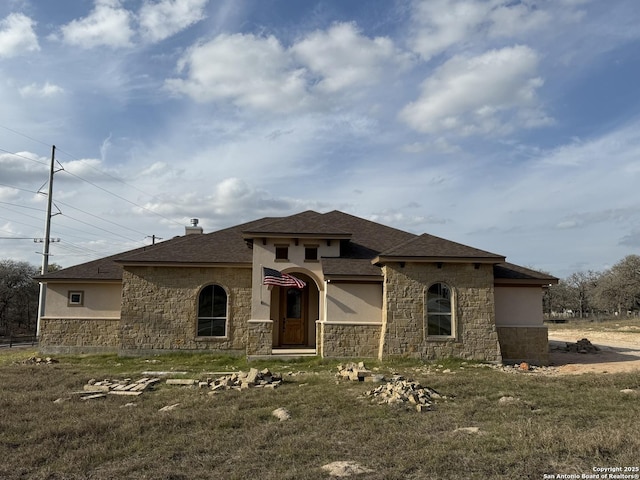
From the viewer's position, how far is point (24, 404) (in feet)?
32.7

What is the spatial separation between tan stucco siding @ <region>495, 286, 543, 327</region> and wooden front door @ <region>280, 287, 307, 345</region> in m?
7.45

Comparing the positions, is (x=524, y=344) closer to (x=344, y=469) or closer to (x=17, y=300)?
(x=344, y=469)

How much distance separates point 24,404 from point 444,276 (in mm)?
12456

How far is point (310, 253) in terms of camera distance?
61.1 ft

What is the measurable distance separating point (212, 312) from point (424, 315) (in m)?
7.95

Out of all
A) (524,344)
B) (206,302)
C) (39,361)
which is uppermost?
(206,302)

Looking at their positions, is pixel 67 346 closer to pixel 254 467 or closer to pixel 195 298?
pixel 195 298

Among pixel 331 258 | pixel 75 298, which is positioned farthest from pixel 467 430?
pixel 75 298

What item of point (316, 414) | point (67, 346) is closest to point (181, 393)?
point (316, 414)

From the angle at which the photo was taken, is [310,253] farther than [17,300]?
No

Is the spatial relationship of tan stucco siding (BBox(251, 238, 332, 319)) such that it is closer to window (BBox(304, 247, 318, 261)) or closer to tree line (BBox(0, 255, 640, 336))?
window (BBox(304, 247, 318, 261))

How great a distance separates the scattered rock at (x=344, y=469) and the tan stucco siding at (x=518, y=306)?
42.5 feet

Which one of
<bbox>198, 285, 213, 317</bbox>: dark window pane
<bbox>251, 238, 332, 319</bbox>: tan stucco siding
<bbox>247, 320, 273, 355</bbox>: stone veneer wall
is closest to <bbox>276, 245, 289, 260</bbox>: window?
<bbox>251, 238, 332, 319</bbox>: tan stucco siding

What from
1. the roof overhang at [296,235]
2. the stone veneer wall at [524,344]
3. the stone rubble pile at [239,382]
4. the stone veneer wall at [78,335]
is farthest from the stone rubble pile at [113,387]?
the stone veneer wall at [524,344]
